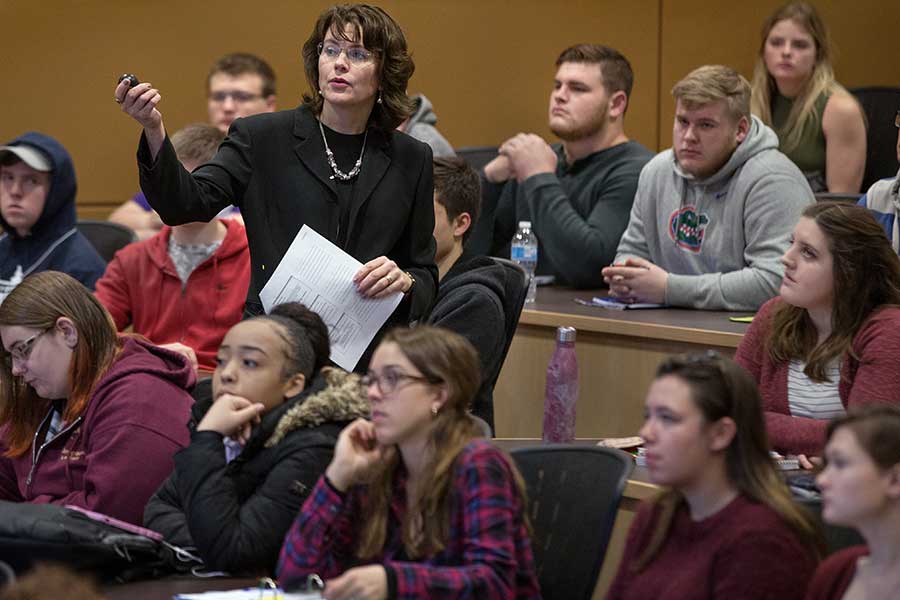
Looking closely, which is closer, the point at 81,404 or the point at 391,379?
the point at 391,379

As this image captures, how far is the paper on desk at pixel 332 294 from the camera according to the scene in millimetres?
2938

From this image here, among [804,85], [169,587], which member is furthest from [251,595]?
[804,85]

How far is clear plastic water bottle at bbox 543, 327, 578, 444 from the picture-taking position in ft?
11.4

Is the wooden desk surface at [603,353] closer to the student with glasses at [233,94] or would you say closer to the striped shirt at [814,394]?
the striped shirt at [814,394]

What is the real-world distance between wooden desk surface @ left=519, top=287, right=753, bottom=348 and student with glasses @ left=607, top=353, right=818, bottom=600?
1658 millimetres

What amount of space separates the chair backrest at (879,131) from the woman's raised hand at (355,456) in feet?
11.9

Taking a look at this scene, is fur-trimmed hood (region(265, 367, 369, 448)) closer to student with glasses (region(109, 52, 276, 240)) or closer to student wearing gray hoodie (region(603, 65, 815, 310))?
student wearing gray hoodie (region(603, 65, 815, 310))

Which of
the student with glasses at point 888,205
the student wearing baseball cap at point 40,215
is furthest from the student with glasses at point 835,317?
the student wearing baseball cap at point 40,215

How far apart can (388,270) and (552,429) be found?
2.63 ft

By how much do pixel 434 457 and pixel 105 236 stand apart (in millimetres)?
3221

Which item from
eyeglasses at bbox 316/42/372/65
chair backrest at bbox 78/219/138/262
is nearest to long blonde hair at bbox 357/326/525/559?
eyeglasses at bbox 316/42/372/65

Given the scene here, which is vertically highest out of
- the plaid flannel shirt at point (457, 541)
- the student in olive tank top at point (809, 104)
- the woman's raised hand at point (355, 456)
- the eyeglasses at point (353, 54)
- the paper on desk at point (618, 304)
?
the student in olive tank top at point (809, 104)

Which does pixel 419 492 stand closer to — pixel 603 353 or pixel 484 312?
pixel 484 312

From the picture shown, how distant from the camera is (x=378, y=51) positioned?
298 centimetres
